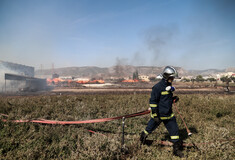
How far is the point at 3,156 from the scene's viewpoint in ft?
10.7

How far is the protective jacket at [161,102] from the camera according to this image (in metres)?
3.42

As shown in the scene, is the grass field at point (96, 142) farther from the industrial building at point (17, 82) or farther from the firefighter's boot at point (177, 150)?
the industrial building at point (17, 82)

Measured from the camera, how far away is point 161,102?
350 centimetres

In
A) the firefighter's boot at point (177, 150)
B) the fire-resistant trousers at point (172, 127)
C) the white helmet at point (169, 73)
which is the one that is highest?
the white helmet at point (169, 73)

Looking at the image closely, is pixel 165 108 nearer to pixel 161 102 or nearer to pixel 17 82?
pixel 161 102

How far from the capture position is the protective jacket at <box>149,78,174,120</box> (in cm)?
342

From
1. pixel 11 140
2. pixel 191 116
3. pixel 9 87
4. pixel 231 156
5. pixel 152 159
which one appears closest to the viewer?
pixel 152 159

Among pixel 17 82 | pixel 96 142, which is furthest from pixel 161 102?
pixel 17 82

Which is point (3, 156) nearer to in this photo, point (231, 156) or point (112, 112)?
point (112, 112)

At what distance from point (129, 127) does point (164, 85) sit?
2381 mm

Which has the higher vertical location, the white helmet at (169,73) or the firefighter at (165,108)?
the white helmet at (169,73)

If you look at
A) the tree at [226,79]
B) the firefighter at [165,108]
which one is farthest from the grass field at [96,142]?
the tree at [226,79]

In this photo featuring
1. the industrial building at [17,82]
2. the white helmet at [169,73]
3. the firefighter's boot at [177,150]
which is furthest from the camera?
the industrial building at [17,82]

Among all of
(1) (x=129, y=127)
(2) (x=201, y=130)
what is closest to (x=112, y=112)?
(1) (x=129, y=127)
